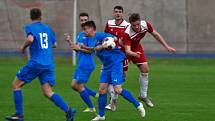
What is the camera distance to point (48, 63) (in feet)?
39.8

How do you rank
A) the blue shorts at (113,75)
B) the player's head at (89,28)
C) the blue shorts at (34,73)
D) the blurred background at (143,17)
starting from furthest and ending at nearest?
the blurred background at (143,17) < the blue shorts at (113,75) < the player's head at (89,28) < the blue shorts at (34,73)

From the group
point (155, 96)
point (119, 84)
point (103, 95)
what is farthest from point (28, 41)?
point (155, 96)

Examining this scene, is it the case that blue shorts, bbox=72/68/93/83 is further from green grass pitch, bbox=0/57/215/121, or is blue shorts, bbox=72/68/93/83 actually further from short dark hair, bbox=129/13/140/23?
short dark hair, bbox=129/13/140/23

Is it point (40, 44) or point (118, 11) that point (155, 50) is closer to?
point (118, 11)

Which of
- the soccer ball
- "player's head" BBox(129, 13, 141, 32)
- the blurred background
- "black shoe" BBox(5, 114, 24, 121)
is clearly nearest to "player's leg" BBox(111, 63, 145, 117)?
the soccer ball

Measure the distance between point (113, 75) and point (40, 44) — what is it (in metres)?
1.72

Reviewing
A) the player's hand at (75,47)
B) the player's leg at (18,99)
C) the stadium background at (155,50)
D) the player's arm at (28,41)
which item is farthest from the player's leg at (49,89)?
the stadium background at (155,50)

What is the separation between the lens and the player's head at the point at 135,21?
13844 millimetres

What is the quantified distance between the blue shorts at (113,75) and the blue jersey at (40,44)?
1399 mm

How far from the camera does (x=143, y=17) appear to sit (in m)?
37.7

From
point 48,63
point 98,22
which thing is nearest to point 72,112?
point 48,63

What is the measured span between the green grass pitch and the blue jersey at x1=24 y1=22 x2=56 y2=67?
135cm

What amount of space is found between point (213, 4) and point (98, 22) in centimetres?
652

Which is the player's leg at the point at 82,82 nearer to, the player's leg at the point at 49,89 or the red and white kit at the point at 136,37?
the red and white kit at the point at 136,37
